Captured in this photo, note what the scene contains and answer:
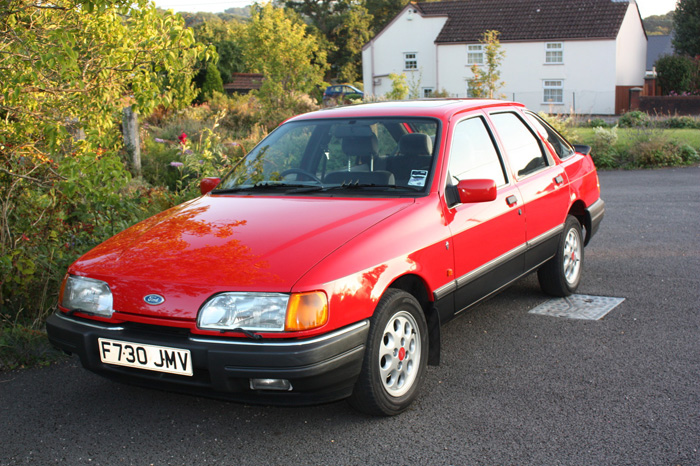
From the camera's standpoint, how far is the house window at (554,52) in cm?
4066

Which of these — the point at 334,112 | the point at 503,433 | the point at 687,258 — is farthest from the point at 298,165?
the point at 687,258

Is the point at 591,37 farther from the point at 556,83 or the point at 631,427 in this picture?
the point at 631,427

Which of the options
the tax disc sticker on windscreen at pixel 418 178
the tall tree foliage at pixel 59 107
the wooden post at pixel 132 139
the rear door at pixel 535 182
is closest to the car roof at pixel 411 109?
the rear door at pixel 535 182

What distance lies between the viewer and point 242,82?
46000mm

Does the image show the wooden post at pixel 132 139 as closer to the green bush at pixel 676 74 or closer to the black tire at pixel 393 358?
the black tire at pixel 393 358

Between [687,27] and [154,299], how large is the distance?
5185 centimetres

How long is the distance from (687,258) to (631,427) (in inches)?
165

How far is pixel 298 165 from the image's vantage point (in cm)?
482

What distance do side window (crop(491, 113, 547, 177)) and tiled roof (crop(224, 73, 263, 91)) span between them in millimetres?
38704

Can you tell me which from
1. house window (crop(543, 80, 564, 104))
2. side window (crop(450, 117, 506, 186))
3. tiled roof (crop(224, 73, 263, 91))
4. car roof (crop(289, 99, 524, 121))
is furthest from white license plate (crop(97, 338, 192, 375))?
tiled roof (crop(224, 73, 263, 91))

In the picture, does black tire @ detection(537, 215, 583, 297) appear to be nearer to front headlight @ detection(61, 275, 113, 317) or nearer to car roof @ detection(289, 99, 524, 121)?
car roof @ detection(289, 99, 524, 121)

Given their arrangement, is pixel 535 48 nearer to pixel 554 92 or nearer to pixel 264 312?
pixel 554 92

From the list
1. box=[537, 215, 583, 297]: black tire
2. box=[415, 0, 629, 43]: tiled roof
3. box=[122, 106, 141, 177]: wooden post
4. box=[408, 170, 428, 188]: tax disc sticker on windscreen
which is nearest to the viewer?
box=[408, 170, 428, 188]: tax disc sticker on windscreen

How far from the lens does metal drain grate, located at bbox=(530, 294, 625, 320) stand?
18.1 feet
